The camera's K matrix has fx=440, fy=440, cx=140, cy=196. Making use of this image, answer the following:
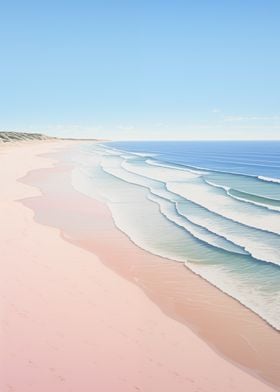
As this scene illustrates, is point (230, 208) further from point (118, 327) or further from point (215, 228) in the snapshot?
point (118, 327)

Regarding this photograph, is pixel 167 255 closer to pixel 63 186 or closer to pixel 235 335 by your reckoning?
pixel 235 335

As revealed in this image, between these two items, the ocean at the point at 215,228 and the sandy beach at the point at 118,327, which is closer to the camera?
the sandy beach at the point at 118,327

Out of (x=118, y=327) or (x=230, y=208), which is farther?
(x=230, y=208)

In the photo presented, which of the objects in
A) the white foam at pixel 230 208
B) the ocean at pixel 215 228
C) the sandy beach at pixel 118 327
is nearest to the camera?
the sandy beach at pixel 118 327

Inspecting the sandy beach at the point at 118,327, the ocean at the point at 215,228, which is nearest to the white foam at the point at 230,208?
Answer: the ocean at the point at 215,228

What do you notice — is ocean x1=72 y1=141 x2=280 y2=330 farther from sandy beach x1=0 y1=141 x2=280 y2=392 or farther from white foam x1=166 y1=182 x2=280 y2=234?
sandy beach x1=0 y1=141 x2=280 y2=392

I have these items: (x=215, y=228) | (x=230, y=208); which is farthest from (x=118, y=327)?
(x=230, y=208)

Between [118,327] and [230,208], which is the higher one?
[118,327]

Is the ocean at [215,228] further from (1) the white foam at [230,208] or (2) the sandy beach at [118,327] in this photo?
(2) the sandy beach at [118,327]
